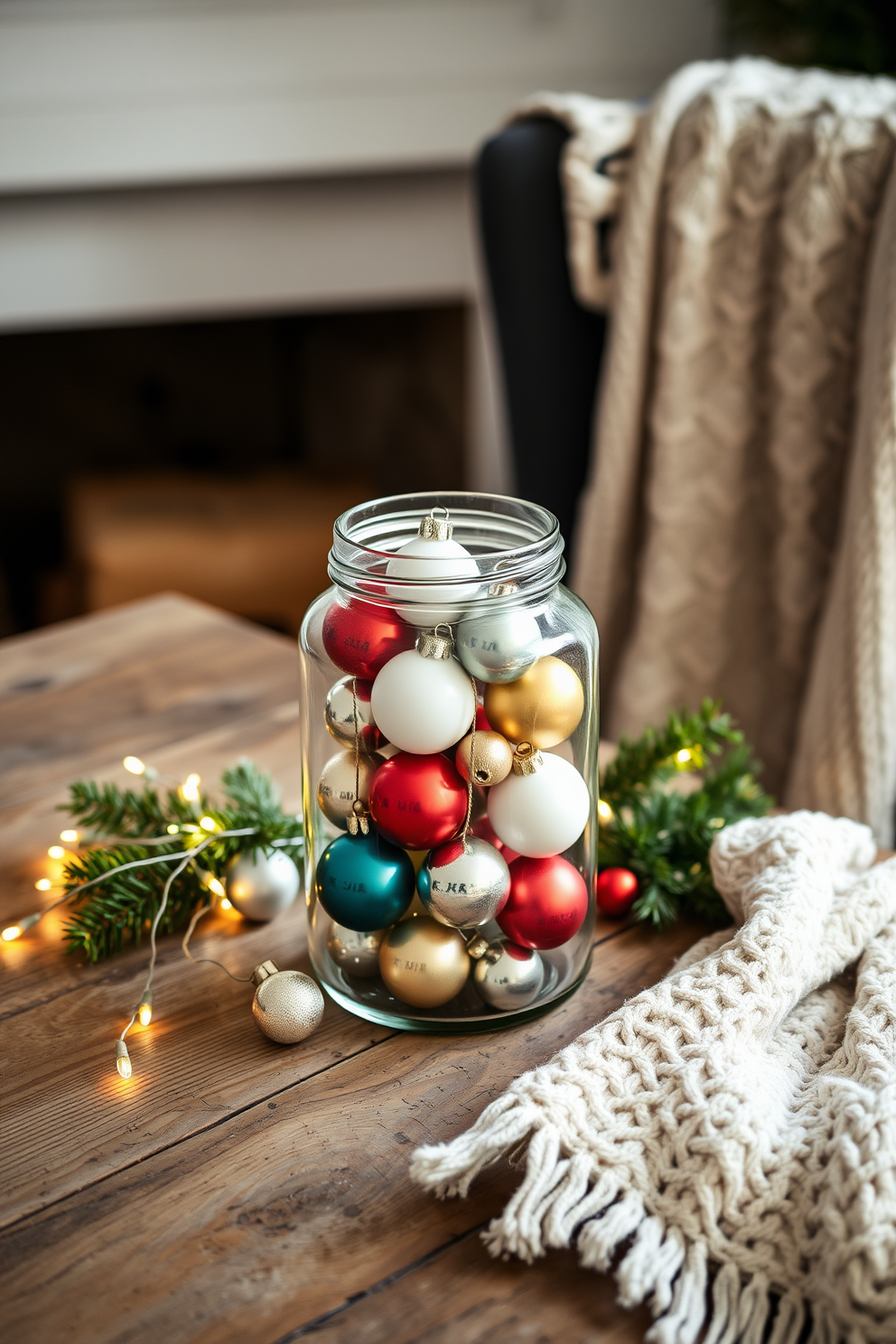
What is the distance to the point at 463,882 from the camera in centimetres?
48

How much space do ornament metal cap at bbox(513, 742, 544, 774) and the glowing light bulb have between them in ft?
0.73

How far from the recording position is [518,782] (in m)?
0.49

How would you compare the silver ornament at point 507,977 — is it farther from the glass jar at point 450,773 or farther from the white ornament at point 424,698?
the white ornament at point 424,698

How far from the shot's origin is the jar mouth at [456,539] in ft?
1.56

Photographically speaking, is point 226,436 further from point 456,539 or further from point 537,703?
point 537,703

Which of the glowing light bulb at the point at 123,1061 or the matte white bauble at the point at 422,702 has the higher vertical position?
the matte white bauble at the point at 422,702

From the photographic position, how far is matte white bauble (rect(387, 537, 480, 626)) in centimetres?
47

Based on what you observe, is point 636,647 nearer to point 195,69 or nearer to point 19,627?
point 195,69

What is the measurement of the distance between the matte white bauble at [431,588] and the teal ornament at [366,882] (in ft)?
0.35

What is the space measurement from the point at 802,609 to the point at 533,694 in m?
0.66

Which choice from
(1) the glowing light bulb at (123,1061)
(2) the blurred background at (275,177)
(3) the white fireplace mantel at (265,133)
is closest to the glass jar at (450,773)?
(1) the glowing light bulb at (123,1061)

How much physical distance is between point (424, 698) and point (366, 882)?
0.09 meters

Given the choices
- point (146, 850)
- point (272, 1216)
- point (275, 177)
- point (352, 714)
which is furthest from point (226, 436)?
point (272, 1216)

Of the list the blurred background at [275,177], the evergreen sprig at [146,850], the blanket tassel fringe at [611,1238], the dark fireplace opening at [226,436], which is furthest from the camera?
the dark fireplace opening at [226,436]
